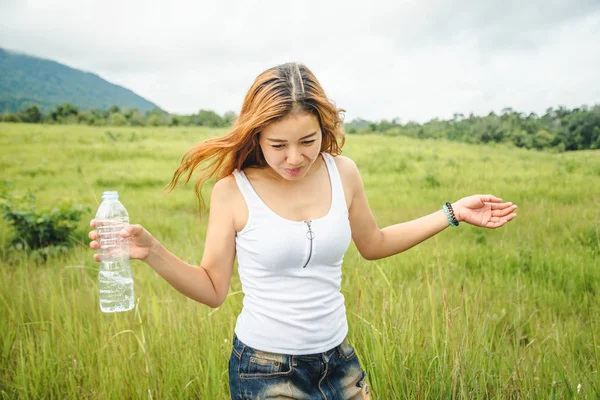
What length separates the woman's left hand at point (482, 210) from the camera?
210 cm

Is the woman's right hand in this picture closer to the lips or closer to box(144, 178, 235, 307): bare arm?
box(144, 178, 235, 307): bare arm

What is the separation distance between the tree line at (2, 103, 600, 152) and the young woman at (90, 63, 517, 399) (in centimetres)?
41

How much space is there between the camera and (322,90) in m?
1.79

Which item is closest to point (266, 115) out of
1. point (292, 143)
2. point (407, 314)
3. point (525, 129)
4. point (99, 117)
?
point (292, 143)

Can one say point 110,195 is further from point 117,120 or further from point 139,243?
point 117,120

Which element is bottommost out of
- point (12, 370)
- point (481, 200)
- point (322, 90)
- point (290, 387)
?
point (12, 370)

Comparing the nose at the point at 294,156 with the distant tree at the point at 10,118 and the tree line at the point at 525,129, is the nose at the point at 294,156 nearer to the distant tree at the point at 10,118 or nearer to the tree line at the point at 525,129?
the tree line at the point at 525,129

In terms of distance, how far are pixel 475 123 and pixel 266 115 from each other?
65.5 feet

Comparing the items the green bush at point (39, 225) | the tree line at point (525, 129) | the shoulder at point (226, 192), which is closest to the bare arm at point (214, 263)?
the shoulder at point (226, 192)

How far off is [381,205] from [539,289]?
420 cm

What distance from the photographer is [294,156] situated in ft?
5.35

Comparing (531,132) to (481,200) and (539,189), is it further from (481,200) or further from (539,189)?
(481,200)

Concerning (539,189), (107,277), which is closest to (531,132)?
(539,189)

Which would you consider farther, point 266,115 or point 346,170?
point 346,170
